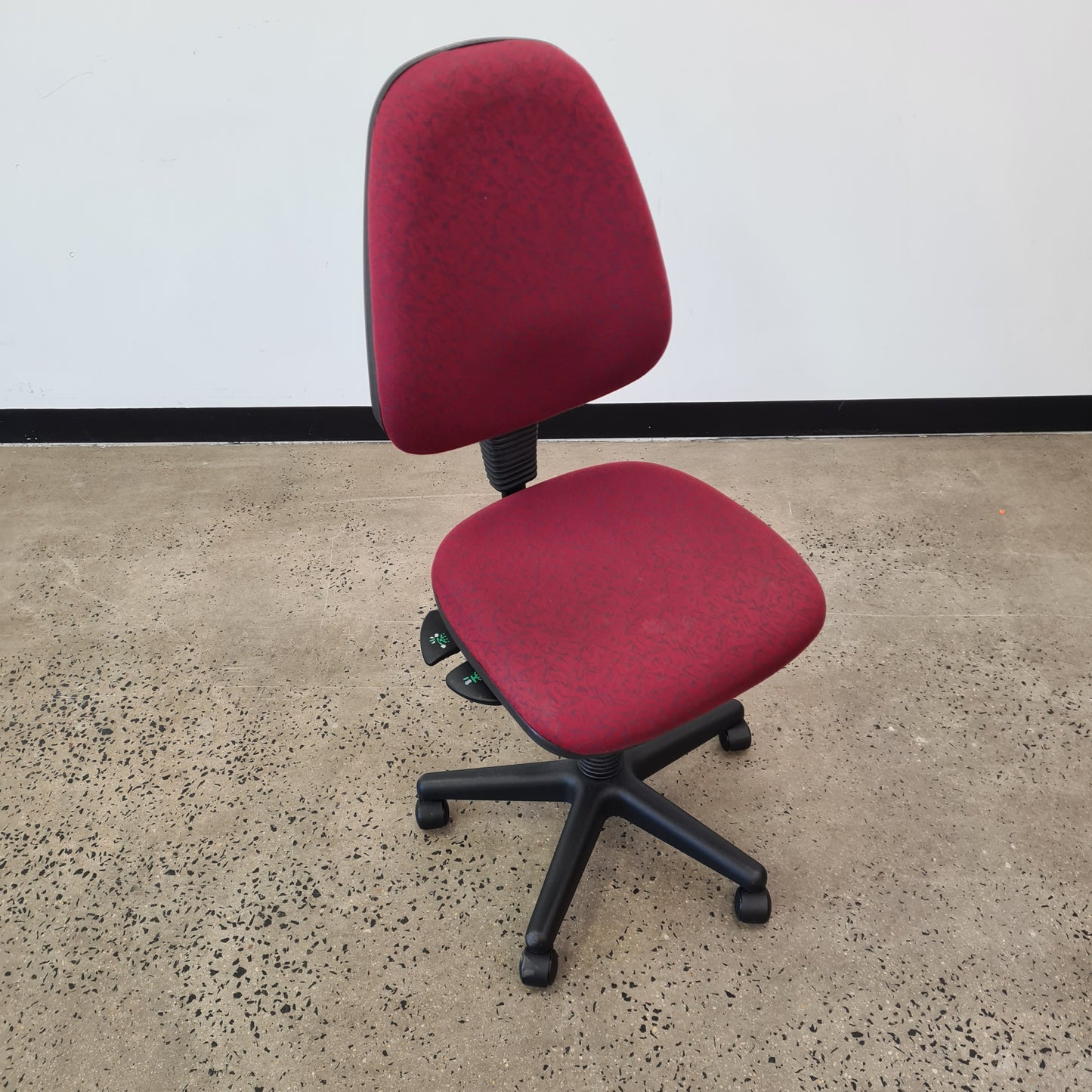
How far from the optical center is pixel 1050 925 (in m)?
1.18

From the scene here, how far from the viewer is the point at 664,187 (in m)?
2.04

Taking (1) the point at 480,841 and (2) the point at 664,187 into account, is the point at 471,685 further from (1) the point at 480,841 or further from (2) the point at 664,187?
(2) the point at 664,187

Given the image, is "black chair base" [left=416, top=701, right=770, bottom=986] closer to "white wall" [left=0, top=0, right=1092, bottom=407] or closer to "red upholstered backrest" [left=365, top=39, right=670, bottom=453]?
"red upholstered backrest" [left=365, top=39, right=670, bottom=453]

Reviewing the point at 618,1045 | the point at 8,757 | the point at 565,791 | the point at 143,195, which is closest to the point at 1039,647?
the point at 565,791

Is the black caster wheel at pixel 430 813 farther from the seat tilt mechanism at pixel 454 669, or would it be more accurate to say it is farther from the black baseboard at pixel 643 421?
the black baseboard at pixel 643 421

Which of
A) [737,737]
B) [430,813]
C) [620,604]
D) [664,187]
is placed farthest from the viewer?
[664,187]

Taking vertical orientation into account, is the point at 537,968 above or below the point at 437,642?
below

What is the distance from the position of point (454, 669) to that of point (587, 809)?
33cm

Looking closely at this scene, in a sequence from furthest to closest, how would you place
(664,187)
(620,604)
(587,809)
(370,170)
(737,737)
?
1. (664,187)
2. (737,737)
3. (587,809)
4. (620,604)
5. (370,170)

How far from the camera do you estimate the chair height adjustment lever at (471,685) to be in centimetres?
102

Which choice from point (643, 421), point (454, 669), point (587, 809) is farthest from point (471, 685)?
point (643, 421)

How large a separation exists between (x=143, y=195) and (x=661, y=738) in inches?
73.5

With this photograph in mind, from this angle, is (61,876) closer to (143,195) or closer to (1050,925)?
(1050,925)

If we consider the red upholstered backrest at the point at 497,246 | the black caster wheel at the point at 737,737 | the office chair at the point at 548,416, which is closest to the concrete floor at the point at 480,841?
the black caster wheel at the point at 737,737
